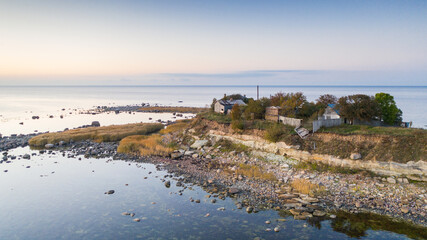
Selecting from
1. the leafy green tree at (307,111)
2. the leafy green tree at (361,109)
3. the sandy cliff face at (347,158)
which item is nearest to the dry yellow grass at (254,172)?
the sandy cliff face at (347,158)

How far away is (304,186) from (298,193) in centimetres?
115

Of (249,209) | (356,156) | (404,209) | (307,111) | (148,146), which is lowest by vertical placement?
(249,209)

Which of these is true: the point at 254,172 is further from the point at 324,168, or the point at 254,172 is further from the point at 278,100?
the point at 278,100

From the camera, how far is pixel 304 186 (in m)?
26.0

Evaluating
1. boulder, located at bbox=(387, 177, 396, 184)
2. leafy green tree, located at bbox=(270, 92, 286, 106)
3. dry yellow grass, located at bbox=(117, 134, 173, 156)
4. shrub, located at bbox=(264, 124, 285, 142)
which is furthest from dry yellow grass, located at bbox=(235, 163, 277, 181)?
leafy green tree, located at bbox=(270, 92, 286, 106)

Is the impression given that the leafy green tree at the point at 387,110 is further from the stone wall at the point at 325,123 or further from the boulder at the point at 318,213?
the boulder at the point at 318,213

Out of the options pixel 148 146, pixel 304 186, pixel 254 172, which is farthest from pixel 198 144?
pixel 304 186

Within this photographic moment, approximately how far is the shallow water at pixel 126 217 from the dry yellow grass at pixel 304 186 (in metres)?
4.43

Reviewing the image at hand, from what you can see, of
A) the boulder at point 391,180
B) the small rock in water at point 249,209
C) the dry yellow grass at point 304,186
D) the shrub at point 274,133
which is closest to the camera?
the small rock in water at point 249,209

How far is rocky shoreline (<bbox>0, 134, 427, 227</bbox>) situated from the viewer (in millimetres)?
21859

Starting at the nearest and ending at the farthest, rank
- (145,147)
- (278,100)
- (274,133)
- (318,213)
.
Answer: (318,213), (274,133), (145,147), (278,100)

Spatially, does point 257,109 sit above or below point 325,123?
above

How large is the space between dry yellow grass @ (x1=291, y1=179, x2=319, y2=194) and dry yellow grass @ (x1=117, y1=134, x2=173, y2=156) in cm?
2105

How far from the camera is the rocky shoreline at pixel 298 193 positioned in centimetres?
2186
